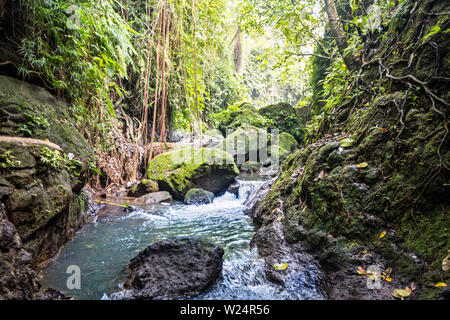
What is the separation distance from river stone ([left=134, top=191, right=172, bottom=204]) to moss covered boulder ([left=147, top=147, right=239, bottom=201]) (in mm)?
344

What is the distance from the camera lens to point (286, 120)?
11.9 meters

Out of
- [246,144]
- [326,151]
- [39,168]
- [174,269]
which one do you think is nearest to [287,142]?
[246,144]

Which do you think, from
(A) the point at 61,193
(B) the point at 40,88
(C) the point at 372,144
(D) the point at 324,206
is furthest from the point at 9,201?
(C) the point at 372,144

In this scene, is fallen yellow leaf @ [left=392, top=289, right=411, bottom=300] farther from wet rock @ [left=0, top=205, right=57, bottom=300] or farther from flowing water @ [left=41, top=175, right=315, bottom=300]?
wet rock @ [left=0, top=205, right=57, bottom=300]

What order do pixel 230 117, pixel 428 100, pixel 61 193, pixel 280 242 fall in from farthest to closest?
pixel 230 117
pixel 280 242
pixel 61 193
pixel 428 100

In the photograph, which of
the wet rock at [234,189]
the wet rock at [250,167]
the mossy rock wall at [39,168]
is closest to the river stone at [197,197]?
the wet rock at [234,189]

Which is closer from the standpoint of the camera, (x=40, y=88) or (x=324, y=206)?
(x=324, y=206)

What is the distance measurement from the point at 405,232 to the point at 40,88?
472cm

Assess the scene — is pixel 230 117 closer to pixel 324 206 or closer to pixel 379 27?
pixel 379 27

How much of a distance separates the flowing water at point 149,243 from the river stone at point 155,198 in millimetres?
375

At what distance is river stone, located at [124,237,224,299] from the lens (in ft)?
6.50

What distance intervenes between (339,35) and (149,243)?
5068 millimetres

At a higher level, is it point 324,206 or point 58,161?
point 58,161
